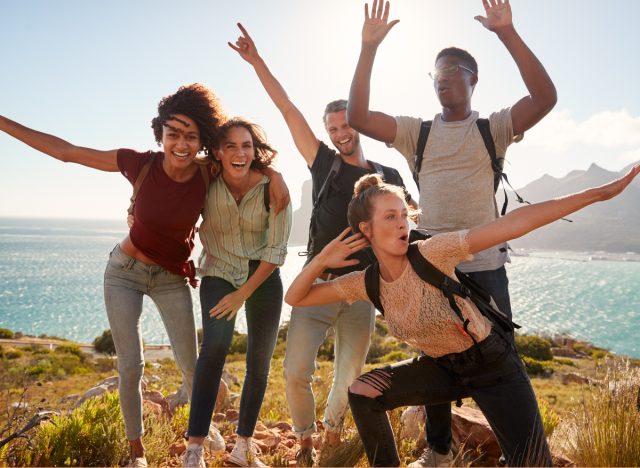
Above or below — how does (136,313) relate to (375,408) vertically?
above

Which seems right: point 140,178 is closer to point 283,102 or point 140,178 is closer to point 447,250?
point 283,102

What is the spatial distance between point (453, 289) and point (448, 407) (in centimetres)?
120

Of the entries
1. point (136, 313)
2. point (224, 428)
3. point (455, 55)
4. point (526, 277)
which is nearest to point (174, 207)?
point (136, 313)

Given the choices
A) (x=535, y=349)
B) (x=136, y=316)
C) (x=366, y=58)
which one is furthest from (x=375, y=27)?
(x=535, y=349)

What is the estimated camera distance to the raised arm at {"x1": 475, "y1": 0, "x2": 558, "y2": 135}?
116 inches

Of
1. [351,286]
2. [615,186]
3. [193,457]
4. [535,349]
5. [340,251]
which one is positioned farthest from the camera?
[535,349]

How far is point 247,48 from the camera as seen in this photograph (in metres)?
3.89

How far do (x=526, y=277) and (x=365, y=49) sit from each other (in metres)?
178

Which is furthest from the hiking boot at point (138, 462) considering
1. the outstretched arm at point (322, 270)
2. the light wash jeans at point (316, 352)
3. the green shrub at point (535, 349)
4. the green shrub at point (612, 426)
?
the green shrub at point (535, 349)

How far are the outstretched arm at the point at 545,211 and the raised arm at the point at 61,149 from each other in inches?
102

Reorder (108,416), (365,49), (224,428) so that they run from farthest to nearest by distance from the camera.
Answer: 1. (224,428)
2. (108,416)
3. (365,49)

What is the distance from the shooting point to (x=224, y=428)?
5562 mm

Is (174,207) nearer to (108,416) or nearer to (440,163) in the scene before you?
(440,163)

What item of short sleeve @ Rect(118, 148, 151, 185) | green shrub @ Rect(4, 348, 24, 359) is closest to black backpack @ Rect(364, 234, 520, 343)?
short sleeve @ Rect(118, 148, 151, 185)
